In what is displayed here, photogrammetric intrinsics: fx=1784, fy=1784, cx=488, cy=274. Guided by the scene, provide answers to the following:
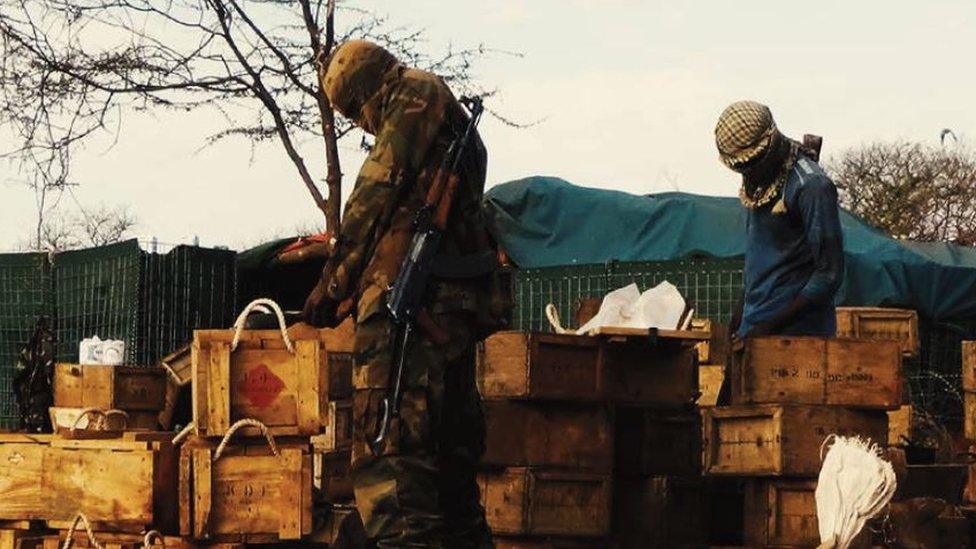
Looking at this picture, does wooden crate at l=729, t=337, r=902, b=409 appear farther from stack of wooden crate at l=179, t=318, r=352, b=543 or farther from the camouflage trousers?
stack of wooden crate at l=179, t=318, r=352, b=543

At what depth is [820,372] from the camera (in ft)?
30.3

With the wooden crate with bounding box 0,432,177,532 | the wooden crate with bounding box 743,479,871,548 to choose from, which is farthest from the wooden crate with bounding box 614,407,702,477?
the wooden crate with bounding box 0,432,177,532

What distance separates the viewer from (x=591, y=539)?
9680 millimetres

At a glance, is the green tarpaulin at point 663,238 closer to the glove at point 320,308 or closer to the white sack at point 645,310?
the white sack at point 645,310

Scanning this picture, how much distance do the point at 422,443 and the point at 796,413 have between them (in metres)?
2.69

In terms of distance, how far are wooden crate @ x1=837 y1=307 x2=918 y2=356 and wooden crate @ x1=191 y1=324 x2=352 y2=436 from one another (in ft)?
26.3

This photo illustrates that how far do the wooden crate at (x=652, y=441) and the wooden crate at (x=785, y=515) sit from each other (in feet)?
3.40

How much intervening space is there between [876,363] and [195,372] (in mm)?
3563

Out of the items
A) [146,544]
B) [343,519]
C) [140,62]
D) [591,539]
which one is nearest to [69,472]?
[146,544]

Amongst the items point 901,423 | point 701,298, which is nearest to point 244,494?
point 901,423

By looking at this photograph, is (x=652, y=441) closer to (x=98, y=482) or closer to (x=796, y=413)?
(x=796, y=413)

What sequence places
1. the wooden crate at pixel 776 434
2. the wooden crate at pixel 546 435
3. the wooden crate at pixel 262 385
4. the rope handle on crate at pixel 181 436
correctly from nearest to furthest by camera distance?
the wooden crate at pixel 262 385, the rope handle on crate at pixel 181 436, the wooden crate at pixel 776 434, the wooden crate at pixel 546 435

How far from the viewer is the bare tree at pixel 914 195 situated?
40.8 meters

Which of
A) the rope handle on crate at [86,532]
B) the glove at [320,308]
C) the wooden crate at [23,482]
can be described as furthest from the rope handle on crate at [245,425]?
the wooden crate at [23,482]
